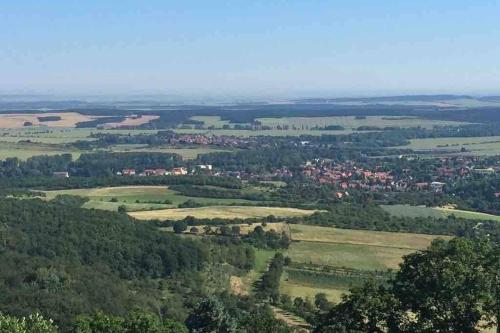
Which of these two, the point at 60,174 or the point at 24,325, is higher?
the point at 24,325

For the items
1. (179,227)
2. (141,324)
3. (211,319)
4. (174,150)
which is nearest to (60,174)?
(174,150)

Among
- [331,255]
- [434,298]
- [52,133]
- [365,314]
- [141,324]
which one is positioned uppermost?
[434,298]

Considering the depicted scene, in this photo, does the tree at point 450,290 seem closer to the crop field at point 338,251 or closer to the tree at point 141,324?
the tree at point 141,324

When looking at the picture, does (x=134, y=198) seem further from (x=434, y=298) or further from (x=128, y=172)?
(x=434, y=298)

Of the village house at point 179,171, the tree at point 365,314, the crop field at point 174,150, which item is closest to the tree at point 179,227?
the tree at point 365,314

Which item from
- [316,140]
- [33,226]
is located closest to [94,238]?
[33,226]
